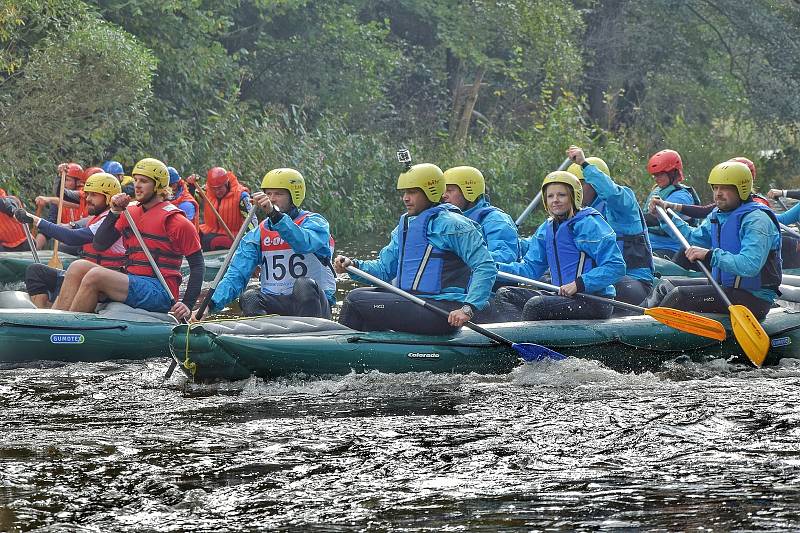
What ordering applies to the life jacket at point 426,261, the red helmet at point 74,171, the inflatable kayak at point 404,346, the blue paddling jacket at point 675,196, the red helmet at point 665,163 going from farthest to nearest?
the red helmet at point 74,171
the red helmet at point 665,163
the blue paddling jacket at point 675,196
the life jacket at point 426,261
the inflatable kayak at point 404,346

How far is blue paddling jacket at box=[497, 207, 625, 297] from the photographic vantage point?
9.15 metres

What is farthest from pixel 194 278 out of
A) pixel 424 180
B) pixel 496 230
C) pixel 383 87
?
pixel 383 87

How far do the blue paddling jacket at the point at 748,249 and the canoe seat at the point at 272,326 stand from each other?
2735mm

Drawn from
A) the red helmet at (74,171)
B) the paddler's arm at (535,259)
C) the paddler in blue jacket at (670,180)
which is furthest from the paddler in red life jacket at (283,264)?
the red helmet at (74,171)

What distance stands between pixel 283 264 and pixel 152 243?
37.2 inches

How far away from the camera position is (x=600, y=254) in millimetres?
9203

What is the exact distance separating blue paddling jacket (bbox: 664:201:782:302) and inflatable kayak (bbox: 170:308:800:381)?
29 cm

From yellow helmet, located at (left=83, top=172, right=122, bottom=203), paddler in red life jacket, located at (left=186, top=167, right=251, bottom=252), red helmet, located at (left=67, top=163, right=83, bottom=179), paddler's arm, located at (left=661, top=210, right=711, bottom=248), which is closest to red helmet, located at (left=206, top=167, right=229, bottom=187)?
paddler in red life jacket, located at (left=186, top=167, right=251, bottom=252)

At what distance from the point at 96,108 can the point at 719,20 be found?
20571 millimetres

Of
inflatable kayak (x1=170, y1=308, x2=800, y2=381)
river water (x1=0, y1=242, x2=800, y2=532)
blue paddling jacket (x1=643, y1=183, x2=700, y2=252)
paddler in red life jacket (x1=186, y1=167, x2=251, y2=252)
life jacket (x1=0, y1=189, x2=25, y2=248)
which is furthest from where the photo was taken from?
paddler in red life jacket (x1=186, y1=167, x2=251, y2=252)

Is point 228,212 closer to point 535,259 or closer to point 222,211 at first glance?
point 222,211

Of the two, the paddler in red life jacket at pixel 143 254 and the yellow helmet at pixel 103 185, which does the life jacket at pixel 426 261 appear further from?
the yellow helmet at pixel 103 185

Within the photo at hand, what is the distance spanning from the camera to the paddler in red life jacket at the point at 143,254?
9.54m

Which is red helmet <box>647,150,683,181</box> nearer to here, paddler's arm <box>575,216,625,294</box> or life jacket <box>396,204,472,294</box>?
paddler's arm <box>575,216,625,294</box>
